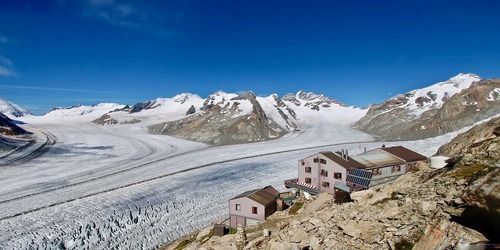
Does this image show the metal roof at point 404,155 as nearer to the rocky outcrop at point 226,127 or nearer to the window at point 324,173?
the window at point 324,173

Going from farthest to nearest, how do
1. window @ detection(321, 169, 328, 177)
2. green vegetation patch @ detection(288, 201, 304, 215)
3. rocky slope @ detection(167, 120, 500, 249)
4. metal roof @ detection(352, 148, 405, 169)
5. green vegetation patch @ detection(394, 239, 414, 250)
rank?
1. window @ detection(321, 169, 328, 177)
2. metal roof @ detection(352, 148, 405, 169)
3. green vegetation patch @ detection(288, 201, 304, 215)
4. green vegetation patch @ detection(394, 239, 414, 250)
5. rocky slope @ detection(167, 120, 500, 249)

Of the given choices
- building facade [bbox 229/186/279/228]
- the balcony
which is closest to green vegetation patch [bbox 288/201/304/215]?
building facade [bbox 229/186/279/228]

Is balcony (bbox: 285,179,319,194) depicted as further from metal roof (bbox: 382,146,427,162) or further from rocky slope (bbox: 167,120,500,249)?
rocky slope (bbox: 167,120,500,249)

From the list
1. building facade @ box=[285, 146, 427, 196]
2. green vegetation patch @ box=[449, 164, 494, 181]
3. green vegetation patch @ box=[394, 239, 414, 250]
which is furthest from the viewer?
building facade @ box=[285, 146, 427, 196]

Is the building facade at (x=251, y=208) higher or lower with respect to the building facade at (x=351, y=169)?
lower

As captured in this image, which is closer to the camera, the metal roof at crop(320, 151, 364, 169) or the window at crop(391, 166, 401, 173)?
the metal roof at crop(320, 151, 364, 169)

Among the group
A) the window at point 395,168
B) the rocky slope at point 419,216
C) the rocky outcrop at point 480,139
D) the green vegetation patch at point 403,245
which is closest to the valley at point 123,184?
the window at point 395,168
